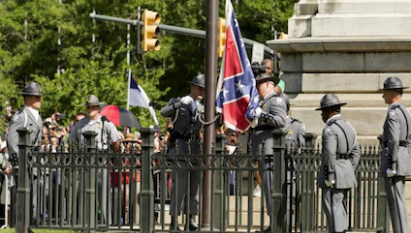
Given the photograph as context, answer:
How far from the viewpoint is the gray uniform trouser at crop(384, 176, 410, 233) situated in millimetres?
16938

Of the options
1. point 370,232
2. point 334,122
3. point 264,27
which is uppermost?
point 264,27

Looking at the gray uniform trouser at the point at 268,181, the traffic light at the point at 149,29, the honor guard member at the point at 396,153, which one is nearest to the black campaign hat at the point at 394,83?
the honor guard member at the point at 396,153

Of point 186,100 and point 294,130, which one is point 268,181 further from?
point 186,100

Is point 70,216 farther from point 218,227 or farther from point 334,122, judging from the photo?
point 334,122

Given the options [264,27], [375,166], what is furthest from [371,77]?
[264,27]

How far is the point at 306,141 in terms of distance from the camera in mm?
17312

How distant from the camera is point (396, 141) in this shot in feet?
55.0

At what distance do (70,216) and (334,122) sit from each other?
328cm

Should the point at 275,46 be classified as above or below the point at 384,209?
above

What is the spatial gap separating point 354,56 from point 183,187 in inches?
153

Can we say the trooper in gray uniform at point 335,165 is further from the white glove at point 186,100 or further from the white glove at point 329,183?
the white glove at point 186,100

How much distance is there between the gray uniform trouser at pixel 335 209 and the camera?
16516mm

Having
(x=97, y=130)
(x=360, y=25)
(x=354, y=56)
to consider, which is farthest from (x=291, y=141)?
(x=97, y=130)

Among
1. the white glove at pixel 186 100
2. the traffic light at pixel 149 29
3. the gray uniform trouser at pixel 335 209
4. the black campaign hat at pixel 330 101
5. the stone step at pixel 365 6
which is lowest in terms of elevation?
the gray uniform trouser at pixel 335 209
